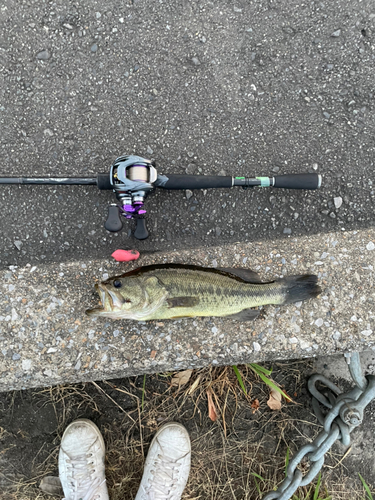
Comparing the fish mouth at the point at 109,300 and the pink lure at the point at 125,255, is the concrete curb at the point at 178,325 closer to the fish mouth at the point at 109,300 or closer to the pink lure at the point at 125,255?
the pink lure at the point at 125,255

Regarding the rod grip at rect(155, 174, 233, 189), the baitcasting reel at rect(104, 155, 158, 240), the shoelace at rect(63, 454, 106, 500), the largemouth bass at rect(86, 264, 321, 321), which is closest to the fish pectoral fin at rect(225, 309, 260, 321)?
the largemouth bass at rect(86, 264, 321, 321)

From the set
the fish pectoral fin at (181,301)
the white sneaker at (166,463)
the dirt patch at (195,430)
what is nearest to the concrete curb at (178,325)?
the fish pectoral fin at (181,301)

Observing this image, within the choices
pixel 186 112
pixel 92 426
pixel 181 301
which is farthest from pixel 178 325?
pixel 186 112

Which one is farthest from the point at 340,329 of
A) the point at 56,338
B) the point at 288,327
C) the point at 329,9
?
the point at 329,9

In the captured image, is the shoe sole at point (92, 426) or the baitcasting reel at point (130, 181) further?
the shoe sole at point (92, 426)

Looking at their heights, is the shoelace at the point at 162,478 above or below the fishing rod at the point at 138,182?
below

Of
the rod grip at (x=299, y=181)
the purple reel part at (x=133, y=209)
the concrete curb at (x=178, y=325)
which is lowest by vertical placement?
the concrete curb at (x=178, y=325)

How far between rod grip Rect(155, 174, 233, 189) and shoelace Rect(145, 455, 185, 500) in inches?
98.7

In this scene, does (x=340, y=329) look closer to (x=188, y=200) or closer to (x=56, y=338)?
(x=188, y=200)

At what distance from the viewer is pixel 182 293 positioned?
238cm

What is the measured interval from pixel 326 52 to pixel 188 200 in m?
1.80

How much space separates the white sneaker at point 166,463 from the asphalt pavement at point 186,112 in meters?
1.79

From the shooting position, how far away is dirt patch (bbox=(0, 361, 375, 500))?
3123mm

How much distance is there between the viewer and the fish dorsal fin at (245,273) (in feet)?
8.61
